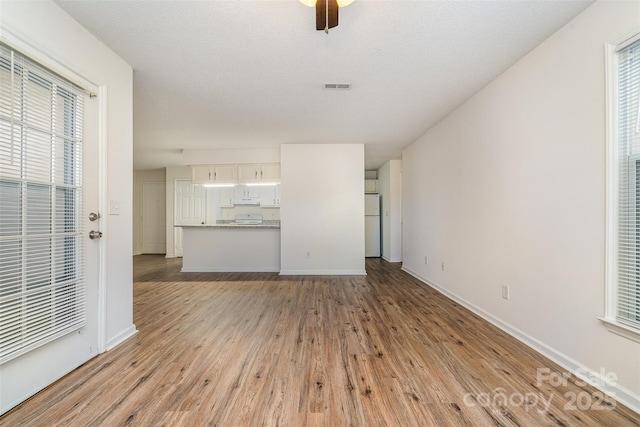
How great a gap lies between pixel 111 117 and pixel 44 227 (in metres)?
1.01

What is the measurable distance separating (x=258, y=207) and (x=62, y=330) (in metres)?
4.57

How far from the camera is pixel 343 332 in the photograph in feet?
7.64

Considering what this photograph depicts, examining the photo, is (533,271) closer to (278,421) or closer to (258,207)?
(278,421)

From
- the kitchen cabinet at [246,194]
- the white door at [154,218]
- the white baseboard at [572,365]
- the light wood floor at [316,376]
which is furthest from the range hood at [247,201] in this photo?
the white baseboard at [572,365]

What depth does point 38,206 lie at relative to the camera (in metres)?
1.54

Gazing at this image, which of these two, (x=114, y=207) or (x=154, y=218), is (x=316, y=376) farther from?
(x=154, y=218)

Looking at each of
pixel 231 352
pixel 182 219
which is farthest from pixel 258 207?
pixel 231 352

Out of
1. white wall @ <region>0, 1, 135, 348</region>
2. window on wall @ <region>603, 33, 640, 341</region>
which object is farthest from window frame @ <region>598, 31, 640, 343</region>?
white wall @ <region>0, 1, 135, 348</region>

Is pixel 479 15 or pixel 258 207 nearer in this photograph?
pixel 479 15

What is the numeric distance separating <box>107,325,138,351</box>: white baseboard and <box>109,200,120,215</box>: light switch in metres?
1.03

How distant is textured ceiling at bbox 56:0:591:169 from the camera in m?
1.66

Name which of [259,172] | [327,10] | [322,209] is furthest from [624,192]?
[259,172]

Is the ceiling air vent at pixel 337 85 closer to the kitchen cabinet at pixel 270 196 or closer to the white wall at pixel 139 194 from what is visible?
the kitchen cabinet at pixel 270 196

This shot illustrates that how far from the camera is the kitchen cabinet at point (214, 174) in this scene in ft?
17.4
